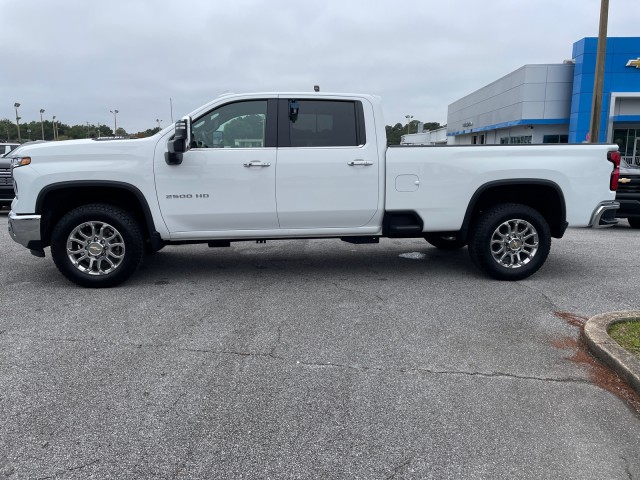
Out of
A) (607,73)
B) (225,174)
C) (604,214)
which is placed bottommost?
(604,214)

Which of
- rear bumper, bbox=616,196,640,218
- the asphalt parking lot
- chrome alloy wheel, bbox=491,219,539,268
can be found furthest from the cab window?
rear bumper, bbox=616,196,640,218

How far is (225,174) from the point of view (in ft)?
19.3

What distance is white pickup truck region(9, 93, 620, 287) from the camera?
19.0 feet

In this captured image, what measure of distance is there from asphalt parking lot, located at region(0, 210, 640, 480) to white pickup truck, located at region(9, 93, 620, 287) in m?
0.59

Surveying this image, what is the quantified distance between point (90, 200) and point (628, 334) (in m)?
5.53

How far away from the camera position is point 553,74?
3256cm

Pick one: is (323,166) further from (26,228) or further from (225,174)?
(26,228)

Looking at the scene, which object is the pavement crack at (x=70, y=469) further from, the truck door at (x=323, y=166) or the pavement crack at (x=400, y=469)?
the truck door at (x=323, y=166)

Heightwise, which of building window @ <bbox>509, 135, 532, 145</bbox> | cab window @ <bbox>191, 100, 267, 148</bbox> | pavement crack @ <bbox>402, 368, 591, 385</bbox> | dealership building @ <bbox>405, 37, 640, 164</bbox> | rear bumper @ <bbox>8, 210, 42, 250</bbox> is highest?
dealership building @ <bbox>405, 37, 640, 164</bbox>

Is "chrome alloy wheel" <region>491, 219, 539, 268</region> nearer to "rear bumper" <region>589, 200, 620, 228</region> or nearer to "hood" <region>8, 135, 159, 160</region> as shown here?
"rear bumper" <region>589, 200, 620, 228</region>

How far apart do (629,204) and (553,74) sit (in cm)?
2493

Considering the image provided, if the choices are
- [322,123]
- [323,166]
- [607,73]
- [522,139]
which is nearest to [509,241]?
[323,166]

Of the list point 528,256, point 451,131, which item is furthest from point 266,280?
point 451,131

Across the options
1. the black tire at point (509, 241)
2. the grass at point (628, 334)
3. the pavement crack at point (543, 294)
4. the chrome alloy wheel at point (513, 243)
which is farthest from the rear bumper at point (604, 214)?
the grass at point (628, 334)
